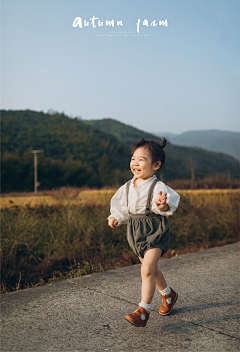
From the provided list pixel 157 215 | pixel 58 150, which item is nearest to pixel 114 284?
pixel 157 215

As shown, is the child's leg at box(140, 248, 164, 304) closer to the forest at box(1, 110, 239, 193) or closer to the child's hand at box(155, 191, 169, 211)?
the child's hand at box(155, 191, 169, 211)

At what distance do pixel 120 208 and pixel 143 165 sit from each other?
1.48 feet

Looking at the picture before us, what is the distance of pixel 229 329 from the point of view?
268cm

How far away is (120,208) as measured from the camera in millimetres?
3086

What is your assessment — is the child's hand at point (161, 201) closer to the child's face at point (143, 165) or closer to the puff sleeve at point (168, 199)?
the puff sleeve at point (168, 199)

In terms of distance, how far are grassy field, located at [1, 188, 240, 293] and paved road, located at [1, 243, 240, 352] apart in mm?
734

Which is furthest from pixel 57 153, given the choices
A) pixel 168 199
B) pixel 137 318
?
pixel 137 318

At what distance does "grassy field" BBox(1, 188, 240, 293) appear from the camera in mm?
4652

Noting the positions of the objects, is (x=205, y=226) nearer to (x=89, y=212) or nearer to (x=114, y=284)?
(x=89, y=212)

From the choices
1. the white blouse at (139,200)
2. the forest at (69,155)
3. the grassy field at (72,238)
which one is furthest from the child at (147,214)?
the forest at (69,155)

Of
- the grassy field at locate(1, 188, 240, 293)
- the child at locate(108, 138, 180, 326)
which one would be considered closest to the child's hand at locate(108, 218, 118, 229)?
the child at locate(108, 138, 180, 326)

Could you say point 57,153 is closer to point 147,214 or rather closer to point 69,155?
point 69,155

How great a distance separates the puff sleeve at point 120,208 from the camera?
304cm

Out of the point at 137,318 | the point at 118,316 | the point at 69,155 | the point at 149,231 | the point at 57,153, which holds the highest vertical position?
the point at 57,153
